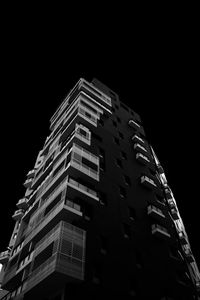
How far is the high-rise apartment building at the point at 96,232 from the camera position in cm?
1911

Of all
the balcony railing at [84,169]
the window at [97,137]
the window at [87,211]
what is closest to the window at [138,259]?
the window at [87,211]

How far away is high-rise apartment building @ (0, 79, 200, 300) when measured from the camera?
19.1 m

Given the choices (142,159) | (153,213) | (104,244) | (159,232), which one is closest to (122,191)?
(153,213)

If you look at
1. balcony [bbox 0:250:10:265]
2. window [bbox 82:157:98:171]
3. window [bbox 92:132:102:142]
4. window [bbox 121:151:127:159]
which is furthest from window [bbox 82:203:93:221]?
balcony [bbox 0:250:10:265]

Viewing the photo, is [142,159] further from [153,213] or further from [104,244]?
[104,244]

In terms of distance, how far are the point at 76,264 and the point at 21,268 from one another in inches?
314

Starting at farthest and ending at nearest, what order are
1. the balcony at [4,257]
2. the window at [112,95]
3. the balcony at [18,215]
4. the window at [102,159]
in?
the window at [112,95] → the balcony at [18,215] → the balcony at [4,257] → the window at [102,159]

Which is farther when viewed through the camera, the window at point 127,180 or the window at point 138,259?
the window at point 127,180

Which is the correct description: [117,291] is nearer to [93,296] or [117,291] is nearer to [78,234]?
[93,296]

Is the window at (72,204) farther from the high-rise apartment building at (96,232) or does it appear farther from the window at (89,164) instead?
the window at (89,164)

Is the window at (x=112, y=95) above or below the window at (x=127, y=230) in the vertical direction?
above

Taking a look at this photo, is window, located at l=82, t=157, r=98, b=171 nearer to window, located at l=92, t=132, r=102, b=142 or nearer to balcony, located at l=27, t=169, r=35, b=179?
window, located at l=92, t=132, r=102, b=142

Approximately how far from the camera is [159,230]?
93.3 ft

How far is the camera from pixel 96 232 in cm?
2311
